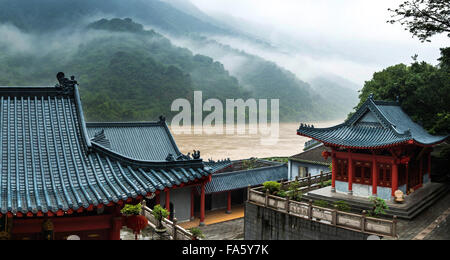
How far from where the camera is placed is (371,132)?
60.2 ft

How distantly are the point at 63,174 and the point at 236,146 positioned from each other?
7228 cm

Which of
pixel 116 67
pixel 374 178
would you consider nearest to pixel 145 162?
pixel 374 178

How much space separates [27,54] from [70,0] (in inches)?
2071

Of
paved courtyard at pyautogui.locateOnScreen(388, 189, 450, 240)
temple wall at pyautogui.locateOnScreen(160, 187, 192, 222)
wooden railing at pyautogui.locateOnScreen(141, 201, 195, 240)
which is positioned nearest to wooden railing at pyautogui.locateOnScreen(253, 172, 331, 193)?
paved courtyard at pyautogui.locateOnScreen(388, 189, 450, 240)

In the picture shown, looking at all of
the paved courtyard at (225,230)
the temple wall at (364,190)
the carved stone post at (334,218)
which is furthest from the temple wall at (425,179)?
the paved courtyard at (225,230)

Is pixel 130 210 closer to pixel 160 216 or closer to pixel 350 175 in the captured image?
pixel 160 216

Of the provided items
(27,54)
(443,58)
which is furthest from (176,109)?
(443,58)

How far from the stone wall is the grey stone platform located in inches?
120

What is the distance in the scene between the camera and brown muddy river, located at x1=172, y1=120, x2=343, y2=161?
6831 centimetres

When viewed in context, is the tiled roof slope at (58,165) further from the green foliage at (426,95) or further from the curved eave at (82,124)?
the green foliage at (426,95)

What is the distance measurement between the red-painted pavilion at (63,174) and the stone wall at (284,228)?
8.50m

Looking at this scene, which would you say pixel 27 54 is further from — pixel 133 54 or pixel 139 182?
pixel 139 182

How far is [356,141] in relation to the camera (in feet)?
58.5

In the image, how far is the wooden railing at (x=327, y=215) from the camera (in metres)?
12.6
